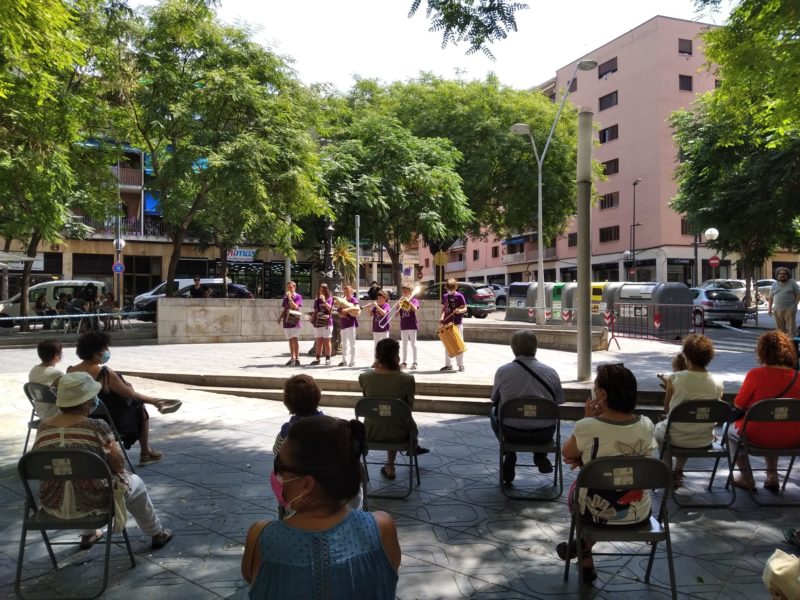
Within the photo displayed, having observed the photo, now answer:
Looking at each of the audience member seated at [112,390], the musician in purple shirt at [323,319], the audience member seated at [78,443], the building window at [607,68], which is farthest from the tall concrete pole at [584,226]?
the building window at [607,68]

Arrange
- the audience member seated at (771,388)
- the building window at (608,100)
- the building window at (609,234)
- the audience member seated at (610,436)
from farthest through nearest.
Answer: the building window at (609,234) < the building window at (608,100) < the audience member seated at (771,388) < the audience member seated at (610,436)

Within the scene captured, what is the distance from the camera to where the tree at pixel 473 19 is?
5.49m

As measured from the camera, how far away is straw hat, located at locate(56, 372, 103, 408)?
11.4 ft

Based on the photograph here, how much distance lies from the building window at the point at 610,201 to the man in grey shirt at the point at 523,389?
44.5 meters

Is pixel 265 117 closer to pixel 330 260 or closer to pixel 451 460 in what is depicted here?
pixel 330 260

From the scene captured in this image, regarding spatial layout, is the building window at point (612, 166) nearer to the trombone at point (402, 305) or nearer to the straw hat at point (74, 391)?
the trombone at point (402, 305)

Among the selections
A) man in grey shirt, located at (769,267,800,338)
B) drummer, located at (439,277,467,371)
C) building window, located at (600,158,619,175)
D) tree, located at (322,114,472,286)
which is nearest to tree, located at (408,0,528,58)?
drummer, located at (439,277,467,371)

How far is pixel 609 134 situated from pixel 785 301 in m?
36.2

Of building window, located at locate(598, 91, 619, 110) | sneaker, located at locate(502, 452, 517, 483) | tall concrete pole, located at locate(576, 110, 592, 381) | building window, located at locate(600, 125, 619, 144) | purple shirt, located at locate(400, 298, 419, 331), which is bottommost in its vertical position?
sneaker, located at locate(502, 452, 517, 483)

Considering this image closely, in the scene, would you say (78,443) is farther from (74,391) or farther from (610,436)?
(610,436)

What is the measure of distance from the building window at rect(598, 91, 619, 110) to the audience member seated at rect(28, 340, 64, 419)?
1848 inches

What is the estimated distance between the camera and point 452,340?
1059cm

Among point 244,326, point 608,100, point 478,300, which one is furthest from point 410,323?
point 608,100

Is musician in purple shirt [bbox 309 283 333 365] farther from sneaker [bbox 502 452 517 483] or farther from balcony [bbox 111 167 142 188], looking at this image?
balcony [bbox 111 167 142 188]
